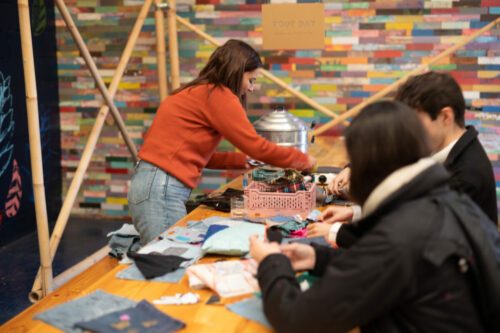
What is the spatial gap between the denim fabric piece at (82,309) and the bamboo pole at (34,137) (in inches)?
53.3

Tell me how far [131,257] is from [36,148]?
115 cm

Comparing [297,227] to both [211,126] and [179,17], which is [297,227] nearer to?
[211,126]

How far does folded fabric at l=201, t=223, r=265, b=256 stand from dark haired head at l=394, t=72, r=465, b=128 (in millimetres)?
636

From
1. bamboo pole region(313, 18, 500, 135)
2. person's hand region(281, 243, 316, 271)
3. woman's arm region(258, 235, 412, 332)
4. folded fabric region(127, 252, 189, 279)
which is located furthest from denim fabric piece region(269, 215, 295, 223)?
bamboo pole region(313, 18, 500, 135)

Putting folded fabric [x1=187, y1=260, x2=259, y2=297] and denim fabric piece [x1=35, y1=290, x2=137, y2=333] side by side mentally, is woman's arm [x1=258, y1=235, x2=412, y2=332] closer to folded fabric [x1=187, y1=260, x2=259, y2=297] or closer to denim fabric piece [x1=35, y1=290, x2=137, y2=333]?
folded fabric [x1=187, y1=260, x2=259, y2=297]

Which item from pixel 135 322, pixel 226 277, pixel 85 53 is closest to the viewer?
pixel 135 322

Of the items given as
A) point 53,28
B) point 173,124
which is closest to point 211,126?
point 173,124

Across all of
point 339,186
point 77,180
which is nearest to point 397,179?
point 339,186

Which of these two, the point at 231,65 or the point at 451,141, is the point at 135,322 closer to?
the point at 451,141

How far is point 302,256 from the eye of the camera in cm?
157

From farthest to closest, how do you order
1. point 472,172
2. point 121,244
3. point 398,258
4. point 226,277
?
point 121,244 < point 472,172 < point 226,277 < point 398,258

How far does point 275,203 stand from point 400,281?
3.98 feet

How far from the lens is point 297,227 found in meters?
2.11

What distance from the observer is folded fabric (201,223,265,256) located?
1.84 metres
